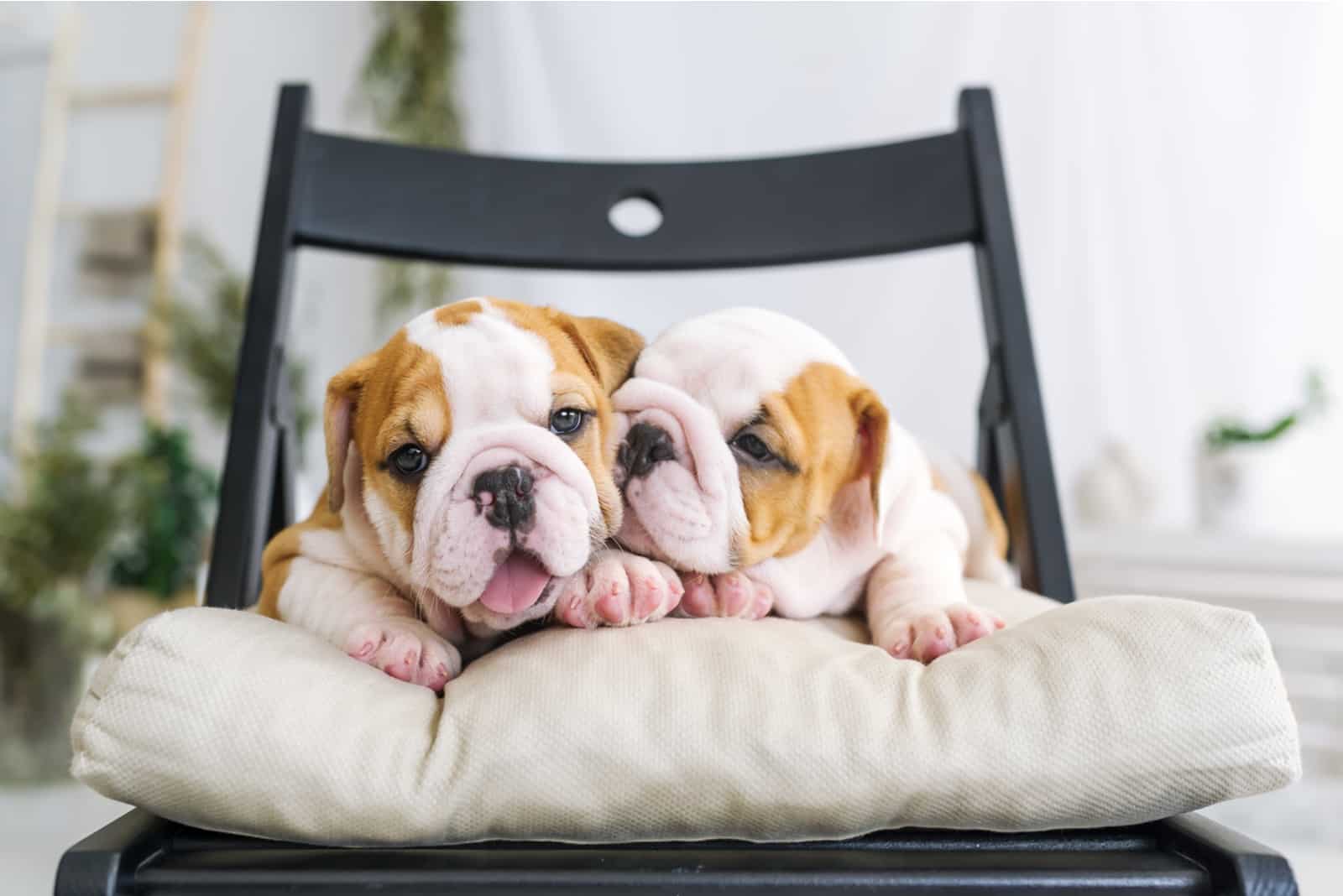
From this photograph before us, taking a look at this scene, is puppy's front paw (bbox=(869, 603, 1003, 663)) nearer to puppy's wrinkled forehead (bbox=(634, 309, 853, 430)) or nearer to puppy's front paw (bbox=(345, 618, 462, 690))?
puppy's wrinkled forehead (bbox=(634, 309, 853, 430))

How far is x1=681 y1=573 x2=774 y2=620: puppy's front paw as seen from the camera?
65 centimetres

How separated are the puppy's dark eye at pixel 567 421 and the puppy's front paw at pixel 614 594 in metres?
0.07

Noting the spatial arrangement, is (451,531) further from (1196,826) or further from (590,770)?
(1196,826)

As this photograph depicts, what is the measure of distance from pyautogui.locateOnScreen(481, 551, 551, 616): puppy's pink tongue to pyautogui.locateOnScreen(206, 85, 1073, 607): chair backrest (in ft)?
1.32

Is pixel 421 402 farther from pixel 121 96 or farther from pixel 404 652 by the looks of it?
pixel 121 96

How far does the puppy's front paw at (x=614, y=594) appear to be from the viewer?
614 mm

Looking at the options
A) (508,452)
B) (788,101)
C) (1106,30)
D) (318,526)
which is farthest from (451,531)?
(1106,30)

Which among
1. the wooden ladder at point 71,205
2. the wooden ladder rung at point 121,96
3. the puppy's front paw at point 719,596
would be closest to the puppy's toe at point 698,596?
the puppy's front paw at point 719,596

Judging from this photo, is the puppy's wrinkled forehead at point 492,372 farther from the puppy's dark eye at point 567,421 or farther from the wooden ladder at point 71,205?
the wooden ladder at point 71,205

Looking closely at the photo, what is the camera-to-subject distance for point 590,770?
510mm

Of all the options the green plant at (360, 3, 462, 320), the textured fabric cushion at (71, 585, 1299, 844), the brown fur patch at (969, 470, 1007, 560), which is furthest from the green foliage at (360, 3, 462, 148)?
the textured fabric cushion at (71, 585, 1299, 844)

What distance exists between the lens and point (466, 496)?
58cm

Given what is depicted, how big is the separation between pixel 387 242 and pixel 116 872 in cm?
62

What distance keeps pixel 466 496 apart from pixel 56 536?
2035 millimetres
